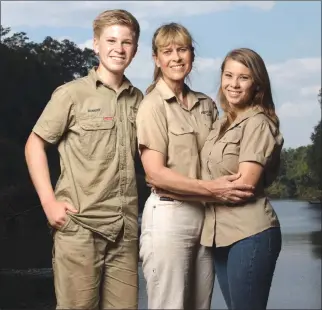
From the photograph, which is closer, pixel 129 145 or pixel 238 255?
pixel 238 255

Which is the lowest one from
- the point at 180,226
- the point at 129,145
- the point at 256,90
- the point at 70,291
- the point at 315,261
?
the point at 315,261

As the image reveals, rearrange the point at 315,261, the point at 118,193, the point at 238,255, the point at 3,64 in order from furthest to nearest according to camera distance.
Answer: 1. the point at 315,261
2. the point at 3,64
3. the point at 118,193
4. the point at 238,255

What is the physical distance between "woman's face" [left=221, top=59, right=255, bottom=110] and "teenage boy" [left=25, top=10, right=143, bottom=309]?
0.32m

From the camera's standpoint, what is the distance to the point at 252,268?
2.42 m

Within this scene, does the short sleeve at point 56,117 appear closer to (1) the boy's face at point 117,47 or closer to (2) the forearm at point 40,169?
(2) the forearm at point 40,169

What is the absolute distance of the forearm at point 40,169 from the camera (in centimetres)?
258

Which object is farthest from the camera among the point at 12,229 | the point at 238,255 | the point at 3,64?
the point at 3,64

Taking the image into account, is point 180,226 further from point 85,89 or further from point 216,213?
point 85,89

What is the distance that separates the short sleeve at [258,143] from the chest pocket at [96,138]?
416 millimetres

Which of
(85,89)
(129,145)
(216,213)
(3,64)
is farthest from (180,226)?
(3,64)

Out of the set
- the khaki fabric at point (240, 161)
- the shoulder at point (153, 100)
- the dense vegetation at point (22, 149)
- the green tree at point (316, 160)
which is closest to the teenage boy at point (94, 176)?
the shoulder at point (153, 100)

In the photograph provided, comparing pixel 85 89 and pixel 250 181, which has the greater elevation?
pixel 85 89

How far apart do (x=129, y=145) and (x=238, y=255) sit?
1.61 ft

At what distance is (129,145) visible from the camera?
2.62 metres
